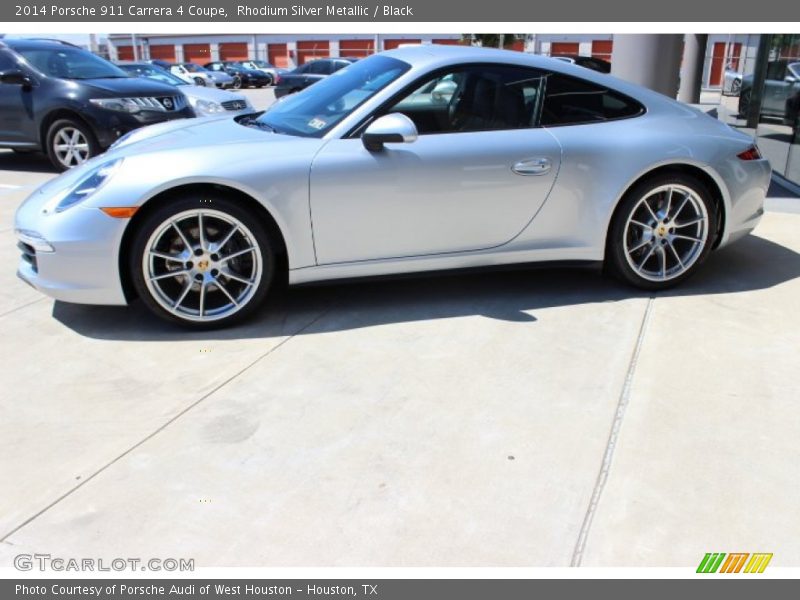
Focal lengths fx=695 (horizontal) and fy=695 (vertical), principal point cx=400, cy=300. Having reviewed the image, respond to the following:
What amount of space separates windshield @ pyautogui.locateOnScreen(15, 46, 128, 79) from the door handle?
659 centimetres

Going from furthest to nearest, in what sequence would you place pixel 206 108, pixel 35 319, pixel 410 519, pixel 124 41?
1. pixel 124 41
2. pixel 206 108
3. pixel 35 319
4. pixel 410 519

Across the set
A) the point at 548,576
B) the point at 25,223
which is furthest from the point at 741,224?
the point at 25,223

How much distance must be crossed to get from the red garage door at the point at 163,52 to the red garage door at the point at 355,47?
1568 cm

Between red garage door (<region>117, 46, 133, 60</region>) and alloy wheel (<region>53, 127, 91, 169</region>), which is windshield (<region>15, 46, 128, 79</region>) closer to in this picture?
alloy wheel (<region>53, 127, 91, 169</region>)

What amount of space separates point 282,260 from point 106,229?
91cm

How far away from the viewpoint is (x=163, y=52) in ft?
203

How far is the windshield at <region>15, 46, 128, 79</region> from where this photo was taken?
8.23 metres

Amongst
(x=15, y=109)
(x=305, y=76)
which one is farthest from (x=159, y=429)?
(x=305, y=76)

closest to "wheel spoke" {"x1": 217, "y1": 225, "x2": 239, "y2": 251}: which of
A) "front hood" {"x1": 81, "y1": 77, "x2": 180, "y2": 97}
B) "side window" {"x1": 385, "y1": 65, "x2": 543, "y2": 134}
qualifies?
Result: "side window" {"x1": 385, "y1": 65, "x2": 543, "y2": 134}

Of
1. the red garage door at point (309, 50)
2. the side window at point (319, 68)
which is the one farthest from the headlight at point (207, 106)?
the red garage door at point (309, 50)

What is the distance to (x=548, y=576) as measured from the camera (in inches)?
82.2

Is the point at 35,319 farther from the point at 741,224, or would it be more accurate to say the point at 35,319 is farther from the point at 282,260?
the point at 741,224

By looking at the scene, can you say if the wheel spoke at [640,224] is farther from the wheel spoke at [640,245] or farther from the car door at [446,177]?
the car door at [446,177]

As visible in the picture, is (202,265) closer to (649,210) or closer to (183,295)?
(183,295)
